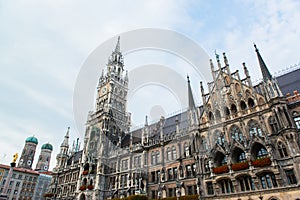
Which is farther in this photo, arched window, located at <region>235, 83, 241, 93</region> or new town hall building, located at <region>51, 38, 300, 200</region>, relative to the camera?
arched window, located at <region>235, 83, 241, 93</region>

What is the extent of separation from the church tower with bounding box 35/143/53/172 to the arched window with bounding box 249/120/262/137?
389 ft

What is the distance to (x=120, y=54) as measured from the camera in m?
69.2

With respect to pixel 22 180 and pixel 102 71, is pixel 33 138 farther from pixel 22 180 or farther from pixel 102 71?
pixel 102 71

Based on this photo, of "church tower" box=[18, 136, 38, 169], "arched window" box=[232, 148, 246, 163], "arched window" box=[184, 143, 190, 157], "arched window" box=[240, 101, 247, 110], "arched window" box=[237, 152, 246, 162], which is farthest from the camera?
"church tower" box=[18, 136, 38, 169]

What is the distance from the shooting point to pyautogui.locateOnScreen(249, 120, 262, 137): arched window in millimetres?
27180

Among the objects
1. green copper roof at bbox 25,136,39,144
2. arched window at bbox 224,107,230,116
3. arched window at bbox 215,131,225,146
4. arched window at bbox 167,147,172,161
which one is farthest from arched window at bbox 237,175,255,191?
green copper roof at bbox 25,136,39,144

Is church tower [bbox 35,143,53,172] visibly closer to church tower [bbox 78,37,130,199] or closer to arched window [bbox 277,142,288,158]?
church tower [bbox 78,37,130,199]

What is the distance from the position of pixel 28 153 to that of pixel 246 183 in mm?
118341

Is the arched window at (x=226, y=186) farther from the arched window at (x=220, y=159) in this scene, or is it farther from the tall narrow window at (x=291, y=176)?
the tall narrow window at (x=291, y=176)

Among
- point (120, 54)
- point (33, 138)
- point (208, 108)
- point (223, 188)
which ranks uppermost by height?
point (120, 54)

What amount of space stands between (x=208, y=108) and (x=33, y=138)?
11714cm

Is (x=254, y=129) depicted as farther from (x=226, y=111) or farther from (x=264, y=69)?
(x=264, y=69)

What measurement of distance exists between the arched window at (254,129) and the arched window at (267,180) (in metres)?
5.09

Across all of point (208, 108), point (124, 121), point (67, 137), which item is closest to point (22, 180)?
point (67, 137)
